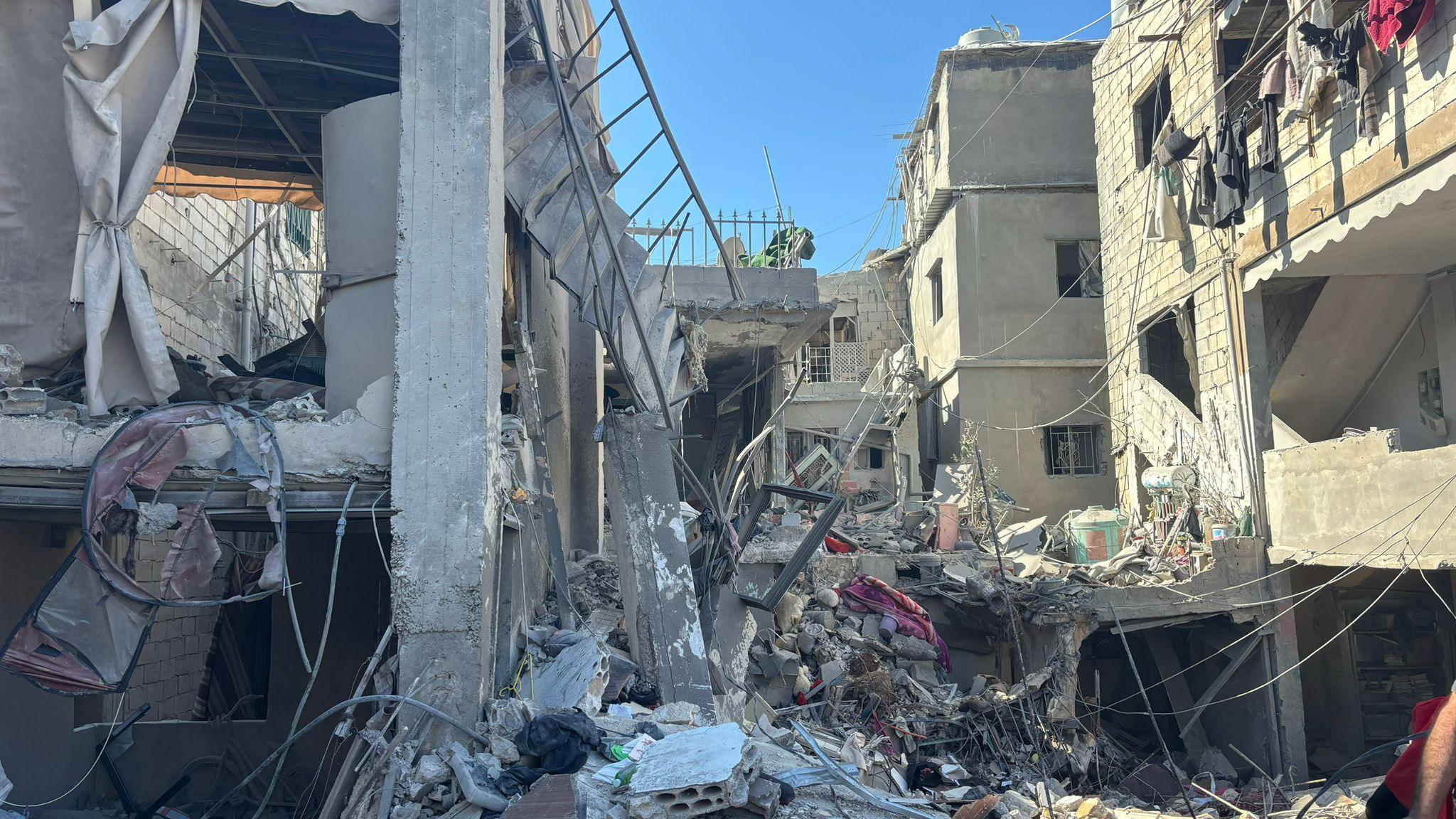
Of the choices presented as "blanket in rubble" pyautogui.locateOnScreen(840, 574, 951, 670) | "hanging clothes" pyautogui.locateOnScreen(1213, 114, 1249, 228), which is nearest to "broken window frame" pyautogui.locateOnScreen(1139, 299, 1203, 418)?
"hanging clothes" pyautogui.locateOnScreen(1213, 114, 1249, 228)

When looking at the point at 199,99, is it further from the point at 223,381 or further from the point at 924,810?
the point at 924,810

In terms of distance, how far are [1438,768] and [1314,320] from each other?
10.5 metres

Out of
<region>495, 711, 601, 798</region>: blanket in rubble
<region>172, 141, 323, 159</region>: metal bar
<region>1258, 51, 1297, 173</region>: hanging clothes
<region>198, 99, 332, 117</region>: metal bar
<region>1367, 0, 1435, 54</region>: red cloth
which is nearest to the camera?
<region>495, 711, 601, 798</region>: blanket in rubble

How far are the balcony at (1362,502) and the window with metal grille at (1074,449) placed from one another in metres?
7.75

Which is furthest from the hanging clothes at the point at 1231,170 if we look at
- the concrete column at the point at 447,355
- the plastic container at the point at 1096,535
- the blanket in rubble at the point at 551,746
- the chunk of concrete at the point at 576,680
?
the blanket in rubble at the point at 551,746

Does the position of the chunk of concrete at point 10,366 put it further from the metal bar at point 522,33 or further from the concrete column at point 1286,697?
the concrete column at point 1286,697

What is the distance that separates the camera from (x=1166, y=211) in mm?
13438

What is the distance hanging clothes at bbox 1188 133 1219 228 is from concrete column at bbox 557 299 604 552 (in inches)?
322

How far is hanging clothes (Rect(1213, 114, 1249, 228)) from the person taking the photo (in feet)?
38.5

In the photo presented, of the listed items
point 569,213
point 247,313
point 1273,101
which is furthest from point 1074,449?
point 247,313

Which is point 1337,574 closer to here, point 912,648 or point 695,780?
point 912,648

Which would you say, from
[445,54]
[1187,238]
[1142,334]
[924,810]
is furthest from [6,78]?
[1142,334]

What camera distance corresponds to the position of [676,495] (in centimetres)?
708

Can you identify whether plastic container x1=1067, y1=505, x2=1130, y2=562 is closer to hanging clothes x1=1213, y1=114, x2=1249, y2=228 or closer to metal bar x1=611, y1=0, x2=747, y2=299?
hanging clothes x1=1213, y1=114, x2=1249, y2=228
